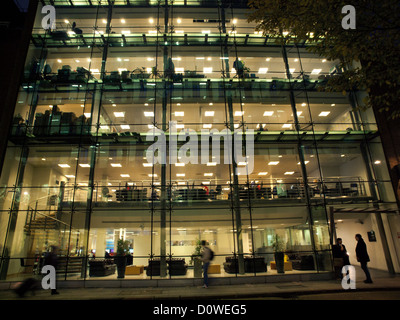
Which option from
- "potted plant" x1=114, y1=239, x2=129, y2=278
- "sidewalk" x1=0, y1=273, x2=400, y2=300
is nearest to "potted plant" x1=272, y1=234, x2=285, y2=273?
"sidewalk" x1=0, y1=273, x2=400, y2=300

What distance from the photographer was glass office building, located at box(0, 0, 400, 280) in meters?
11.9

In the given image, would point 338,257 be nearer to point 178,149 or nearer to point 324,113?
point 178,149

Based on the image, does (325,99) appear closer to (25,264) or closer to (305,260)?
(305,260)

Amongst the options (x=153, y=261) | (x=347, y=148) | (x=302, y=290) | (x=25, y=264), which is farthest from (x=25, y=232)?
(x=347, y=148)

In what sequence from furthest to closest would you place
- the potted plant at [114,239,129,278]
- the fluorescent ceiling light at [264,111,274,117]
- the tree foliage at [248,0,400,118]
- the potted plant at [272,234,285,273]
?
the fluorescent ceiling light at [264,111,274,117]
the potted plant at [272,234,285,273]
the potted plant at [114,239,129,278]
the tree foliage at [248,0,400,118]

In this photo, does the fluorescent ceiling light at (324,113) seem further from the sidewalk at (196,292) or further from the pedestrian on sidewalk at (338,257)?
the sidewalk at (196,292)

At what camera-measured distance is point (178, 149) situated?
13000 mm

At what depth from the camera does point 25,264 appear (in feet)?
40.7

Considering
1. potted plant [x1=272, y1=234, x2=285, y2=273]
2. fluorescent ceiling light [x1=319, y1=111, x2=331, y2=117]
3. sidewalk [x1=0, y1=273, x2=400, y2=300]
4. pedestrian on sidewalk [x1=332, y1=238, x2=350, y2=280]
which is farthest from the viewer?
fluorescent ceiling light [x1=319, y1=111, x2=331, y2=117]

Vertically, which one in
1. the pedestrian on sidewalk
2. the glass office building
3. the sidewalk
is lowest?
the sidewalk

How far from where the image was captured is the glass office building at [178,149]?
468 inches

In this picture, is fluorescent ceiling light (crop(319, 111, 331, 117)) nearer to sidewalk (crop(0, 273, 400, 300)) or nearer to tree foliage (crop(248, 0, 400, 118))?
tree foliage (crop(248, 0, 400, 118))

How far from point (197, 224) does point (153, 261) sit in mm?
2721

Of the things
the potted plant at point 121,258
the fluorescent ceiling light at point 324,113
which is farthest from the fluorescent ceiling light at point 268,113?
the potted plant at point 121,258
